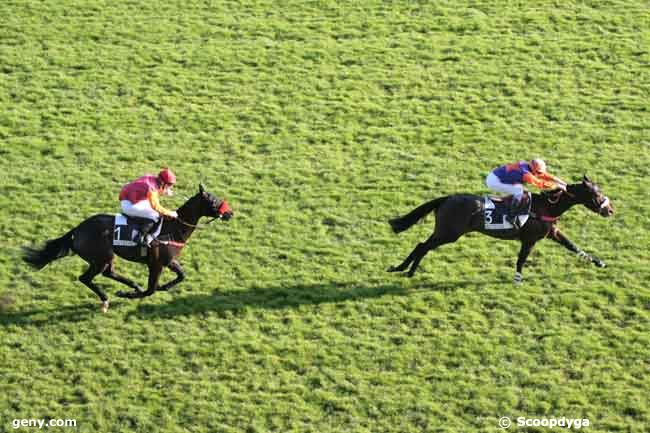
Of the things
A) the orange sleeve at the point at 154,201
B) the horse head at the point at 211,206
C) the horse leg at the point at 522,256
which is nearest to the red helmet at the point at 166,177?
the orange sleeve at the point at 154,201

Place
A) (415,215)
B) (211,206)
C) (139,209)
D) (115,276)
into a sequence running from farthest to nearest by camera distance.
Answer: (415,215) < (115,276) < (211,206) < (139,209)

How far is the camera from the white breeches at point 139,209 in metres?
13.9

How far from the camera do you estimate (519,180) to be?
14.6 meters

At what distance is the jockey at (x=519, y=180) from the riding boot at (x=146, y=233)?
204 inches

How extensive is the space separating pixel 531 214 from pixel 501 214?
0.48 m

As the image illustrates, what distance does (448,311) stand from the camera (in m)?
14.7

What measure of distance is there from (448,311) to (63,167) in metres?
8.18

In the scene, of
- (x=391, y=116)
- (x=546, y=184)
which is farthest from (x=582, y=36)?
(x=546, y=184)

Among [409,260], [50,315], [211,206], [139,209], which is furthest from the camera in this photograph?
[409,260]

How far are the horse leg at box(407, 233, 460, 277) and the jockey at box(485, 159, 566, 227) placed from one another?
0.98 metres

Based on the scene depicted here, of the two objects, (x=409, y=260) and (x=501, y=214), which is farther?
(x=409, y=260)

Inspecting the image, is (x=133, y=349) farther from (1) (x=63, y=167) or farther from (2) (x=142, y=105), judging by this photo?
(2) (x=142, y=105)

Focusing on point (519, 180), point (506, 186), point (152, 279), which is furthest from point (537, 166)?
point (152, 279)

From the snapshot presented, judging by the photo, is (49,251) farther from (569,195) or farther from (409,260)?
(569,195)
